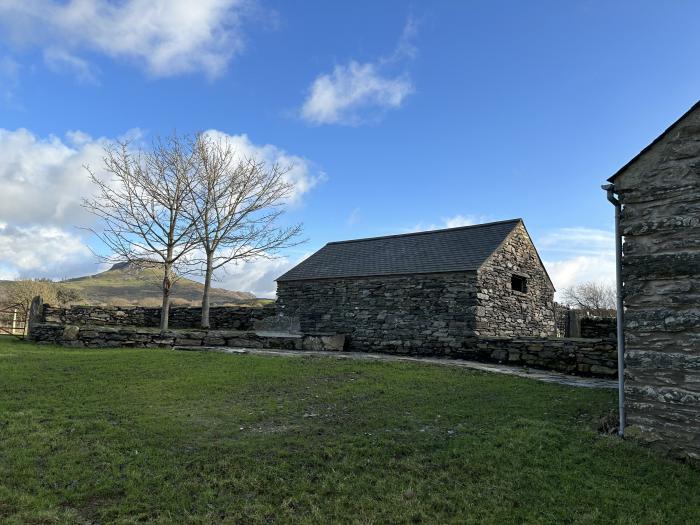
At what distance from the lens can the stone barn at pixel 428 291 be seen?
15.6 metres

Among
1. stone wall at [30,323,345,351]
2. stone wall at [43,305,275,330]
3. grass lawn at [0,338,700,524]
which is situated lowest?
grass lawn at [0,338,700,524]

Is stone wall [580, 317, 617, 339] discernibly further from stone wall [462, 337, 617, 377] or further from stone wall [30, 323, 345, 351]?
stone wall [30, 323, 345, 351]

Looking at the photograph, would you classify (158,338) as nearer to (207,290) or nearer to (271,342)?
(271,342)

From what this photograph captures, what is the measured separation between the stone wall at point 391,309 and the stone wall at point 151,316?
9.10ft

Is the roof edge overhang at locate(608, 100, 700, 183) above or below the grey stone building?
above

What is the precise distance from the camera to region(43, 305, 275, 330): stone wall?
1855 cm

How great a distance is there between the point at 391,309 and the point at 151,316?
38.1 ft

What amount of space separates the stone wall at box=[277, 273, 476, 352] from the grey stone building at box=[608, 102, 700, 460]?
894cm

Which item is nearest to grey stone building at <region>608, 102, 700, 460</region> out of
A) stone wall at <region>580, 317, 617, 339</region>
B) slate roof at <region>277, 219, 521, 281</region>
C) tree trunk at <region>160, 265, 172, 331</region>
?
slate roof at <region>277, 219, 521, 281</region>

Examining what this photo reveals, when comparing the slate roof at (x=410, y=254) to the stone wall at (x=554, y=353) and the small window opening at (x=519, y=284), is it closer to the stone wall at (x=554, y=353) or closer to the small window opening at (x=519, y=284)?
the small window opening at (x=519, y=284)

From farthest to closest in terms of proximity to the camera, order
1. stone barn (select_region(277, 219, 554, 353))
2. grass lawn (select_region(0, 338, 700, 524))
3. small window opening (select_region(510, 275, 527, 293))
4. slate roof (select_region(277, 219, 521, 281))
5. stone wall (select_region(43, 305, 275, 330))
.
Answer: stone wall (select_region(43, 305, 275, 330))
small window opening (select_region(510, 275, 527, 293))
slate roof (select_region(277, 219, 521, 281))
stone barn (select_region(277, 219, 554, 353))
grass lawn (select_region(0, 338, 700, 524))

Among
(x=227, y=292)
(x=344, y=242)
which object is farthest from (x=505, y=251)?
(x=227, y=292)

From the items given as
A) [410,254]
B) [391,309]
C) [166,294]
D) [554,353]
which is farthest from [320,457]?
[166,294]

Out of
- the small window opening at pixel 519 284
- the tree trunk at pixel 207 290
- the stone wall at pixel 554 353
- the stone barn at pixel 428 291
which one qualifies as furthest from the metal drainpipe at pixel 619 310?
the tree trunk at pixel 207 290
